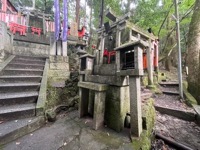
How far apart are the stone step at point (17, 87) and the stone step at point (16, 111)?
0.75 m

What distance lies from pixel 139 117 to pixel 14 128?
2788 millimetres

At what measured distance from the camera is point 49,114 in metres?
3.46

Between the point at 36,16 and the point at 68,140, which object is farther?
the point at 36,16

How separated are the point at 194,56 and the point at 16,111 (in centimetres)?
715

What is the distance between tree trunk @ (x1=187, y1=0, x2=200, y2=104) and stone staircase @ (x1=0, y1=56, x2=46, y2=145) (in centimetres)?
611

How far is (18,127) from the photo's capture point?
8.75ft

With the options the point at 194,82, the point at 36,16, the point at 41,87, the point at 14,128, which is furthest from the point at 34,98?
the point at 36,16

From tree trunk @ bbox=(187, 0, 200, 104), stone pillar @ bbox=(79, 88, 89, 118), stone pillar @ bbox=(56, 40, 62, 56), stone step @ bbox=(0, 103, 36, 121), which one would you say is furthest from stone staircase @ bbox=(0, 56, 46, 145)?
tree trunk @ bbox=(187, 0, 200, 104)

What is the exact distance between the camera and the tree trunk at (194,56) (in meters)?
5.11

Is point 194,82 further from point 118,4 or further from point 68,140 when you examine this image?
point 118,4

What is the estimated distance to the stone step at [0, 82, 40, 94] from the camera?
373 centimetres

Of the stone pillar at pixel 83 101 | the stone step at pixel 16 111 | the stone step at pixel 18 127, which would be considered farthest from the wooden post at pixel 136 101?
the stone step at pixel 16 111

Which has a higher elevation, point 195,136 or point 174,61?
point 174,61

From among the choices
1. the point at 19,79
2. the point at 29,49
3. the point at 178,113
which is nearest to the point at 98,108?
the point at 19,79
